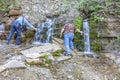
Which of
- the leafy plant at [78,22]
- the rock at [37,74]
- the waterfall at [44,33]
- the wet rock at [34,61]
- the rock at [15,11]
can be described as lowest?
the rock at [37,74]

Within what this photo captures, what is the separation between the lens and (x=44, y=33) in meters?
11.3

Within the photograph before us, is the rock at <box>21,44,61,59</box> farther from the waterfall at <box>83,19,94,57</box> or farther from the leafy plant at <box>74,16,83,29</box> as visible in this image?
the leafy plant at <box>74,16,83,29</box>

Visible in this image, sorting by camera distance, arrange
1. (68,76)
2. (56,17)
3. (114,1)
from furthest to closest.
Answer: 1. (56,17)
2. (114,1)
3. (68,76)

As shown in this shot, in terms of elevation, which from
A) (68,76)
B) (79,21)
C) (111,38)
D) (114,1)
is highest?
(114,1)

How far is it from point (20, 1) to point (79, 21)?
438cm

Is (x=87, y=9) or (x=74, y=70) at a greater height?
(x=87, y=9)

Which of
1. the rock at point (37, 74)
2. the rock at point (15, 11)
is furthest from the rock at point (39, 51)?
the rock at point (15, 11)

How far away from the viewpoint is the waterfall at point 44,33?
11055mm

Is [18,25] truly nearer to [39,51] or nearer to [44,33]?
[44,33]

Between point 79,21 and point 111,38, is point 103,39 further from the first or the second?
point 79,21

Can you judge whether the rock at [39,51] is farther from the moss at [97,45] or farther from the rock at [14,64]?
the moss at [97,45]

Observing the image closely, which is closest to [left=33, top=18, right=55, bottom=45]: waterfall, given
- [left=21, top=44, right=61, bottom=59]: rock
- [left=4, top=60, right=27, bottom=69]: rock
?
[left=21, top=44, right=61, bottom=59]: rock

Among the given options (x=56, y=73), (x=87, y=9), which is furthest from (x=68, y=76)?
(x=87, y=9)

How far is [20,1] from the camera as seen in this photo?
13555 mm
